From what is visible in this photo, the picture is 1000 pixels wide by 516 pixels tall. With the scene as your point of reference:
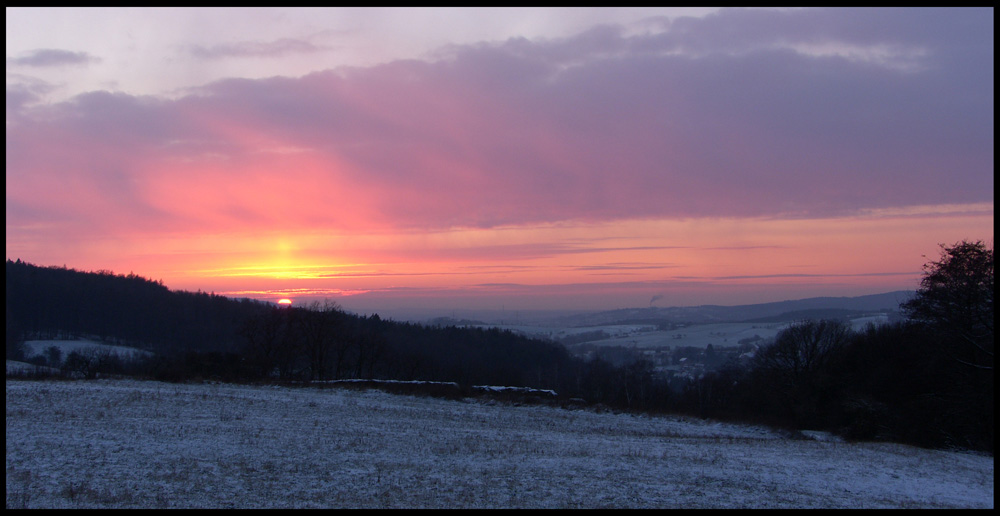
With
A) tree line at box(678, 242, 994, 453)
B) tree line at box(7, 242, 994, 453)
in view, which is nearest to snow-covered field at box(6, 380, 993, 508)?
tree line at box(678, 242, 994, 453)

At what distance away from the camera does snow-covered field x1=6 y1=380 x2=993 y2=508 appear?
14.8 metres

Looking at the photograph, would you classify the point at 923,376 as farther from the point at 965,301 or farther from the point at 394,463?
the point at 394,463

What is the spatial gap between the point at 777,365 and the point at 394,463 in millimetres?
46408

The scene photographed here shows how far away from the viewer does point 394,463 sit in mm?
18781

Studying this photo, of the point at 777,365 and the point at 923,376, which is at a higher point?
the point at 923,376

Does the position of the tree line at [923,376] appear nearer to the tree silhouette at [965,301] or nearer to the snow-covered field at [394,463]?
the tree silhouette at [965,301]

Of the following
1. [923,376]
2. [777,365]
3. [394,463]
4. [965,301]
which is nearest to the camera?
[394,463]

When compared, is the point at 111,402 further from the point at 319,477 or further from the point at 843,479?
the point at 843,479

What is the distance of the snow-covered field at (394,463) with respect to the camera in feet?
48.5

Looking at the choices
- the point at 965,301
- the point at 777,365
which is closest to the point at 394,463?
the point at 965,301

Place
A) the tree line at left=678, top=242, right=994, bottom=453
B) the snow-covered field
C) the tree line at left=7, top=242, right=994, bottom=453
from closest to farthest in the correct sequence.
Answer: the snow-covered field < the tree line at left=678, top=242, right=994, bottom=453 < the tree line at left=7, top=242, right=994, bottom=453

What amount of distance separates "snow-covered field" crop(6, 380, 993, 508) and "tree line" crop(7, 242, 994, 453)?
5.50 m

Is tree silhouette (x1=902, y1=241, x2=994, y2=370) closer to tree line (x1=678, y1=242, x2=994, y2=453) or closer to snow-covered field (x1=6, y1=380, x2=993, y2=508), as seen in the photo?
tree line (x1=678, y1=242, x2=994, y2=453)
